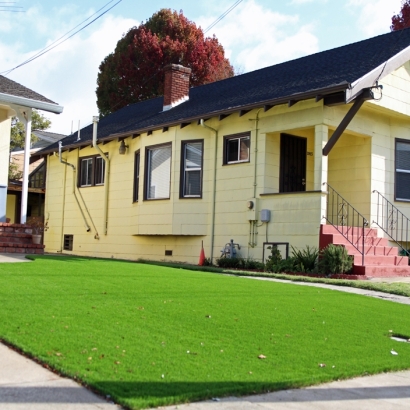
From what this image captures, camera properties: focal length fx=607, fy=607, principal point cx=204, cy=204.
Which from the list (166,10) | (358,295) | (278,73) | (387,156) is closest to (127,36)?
(166,10)

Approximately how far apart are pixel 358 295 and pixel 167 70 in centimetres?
1208

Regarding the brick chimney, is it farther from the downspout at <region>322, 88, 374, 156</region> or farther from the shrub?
the shrub

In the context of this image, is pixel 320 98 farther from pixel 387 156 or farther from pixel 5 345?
pixel 5 345

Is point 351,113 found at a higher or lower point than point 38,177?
higher

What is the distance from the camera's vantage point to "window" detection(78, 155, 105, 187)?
68.5 feet

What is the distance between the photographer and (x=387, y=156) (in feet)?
52.1

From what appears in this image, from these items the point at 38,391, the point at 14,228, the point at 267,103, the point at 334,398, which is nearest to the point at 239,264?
the point at 267,103

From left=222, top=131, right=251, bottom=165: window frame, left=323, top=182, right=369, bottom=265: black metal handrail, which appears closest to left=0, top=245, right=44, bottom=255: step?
left=222, top=131, right=251, bottom=165: window frame

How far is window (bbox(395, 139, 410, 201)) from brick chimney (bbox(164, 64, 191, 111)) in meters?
7.52

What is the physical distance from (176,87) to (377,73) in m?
7.96

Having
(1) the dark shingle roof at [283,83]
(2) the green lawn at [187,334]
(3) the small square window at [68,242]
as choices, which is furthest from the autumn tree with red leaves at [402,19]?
(2) the green lawn at [187,334]

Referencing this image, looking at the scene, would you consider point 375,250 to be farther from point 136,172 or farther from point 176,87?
point 176,87

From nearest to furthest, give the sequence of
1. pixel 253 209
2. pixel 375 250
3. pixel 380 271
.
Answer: pixel 380 271
pixel 375 250
pixel 253 209

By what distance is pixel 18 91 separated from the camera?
16.9 meters
